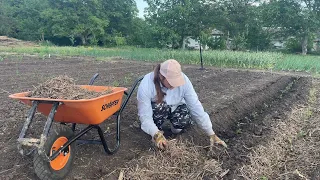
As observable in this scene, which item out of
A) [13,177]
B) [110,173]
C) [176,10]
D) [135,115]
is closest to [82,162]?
[110,173]

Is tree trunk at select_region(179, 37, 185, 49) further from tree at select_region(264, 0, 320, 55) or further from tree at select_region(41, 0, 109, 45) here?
tree at select_region(41, 0, 109, 45)

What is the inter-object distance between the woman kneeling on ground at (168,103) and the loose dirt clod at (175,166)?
0.15m

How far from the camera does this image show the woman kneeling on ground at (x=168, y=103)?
3.36m

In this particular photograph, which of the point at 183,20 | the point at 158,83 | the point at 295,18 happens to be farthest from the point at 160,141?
the point at 295,18

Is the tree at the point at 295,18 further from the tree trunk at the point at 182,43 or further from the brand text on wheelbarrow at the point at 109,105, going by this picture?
the brand text on wheelbarrow at the point at 109,105

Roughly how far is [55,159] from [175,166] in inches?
49.7

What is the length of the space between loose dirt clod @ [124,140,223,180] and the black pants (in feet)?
1.71

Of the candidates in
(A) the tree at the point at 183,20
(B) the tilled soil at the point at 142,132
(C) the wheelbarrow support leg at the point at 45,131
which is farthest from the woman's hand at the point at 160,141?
(A) the tree at the point at 183,20

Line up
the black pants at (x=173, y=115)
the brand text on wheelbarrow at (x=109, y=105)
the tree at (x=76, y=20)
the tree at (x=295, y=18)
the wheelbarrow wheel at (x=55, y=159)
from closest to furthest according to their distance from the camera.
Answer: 1. the wheelbarrow wheel at (x=55, y=159)
2. the brand text on wheelbarrow at (x=109, y=105)
3. the black pants at (x=173, y=115)
4. the tree at (x=295, y=18)
5. the tree at (x=76, y=20)

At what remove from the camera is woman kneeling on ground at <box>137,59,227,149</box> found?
3363 mm

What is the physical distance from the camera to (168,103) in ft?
13.1

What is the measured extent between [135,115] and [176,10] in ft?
93.3

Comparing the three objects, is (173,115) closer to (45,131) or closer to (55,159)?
(55,159)

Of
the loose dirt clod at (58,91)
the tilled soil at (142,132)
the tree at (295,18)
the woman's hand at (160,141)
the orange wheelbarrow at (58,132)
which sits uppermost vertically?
the tree at (295,18)
